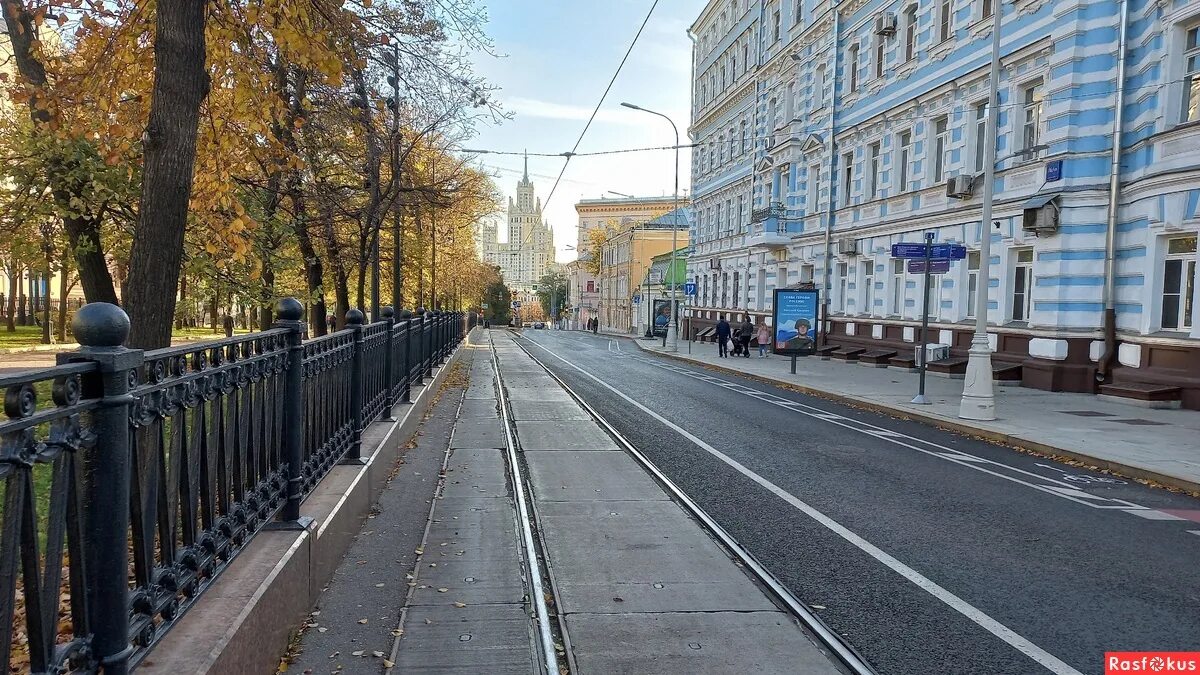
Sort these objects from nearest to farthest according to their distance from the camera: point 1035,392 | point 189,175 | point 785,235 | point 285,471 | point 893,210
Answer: point 285,471, point 189,175, point 1035,392, point 893,210, point 785,235

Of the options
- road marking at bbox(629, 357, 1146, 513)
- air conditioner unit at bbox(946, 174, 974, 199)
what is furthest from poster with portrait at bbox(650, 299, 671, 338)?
road marking at bbox(629, 357, 1146, 513)

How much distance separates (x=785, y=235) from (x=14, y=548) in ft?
110

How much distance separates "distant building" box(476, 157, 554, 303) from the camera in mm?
84312

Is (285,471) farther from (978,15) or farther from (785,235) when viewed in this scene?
(785,235)

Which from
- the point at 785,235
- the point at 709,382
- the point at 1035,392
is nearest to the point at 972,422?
the point at 1035,392

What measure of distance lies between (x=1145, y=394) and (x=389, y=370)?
14.3m

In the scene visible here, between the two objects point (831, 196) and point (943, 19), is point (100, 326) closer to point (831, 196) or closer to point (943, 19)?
point (943, 19)

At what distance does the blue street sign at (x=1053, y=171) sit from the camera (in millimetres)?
17703

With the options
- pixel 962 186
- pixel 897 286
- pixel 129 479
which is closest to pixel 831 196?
pixel 897 286

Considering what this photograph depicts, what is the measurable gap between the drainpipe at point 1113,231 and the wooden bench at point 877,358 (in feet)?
25.7

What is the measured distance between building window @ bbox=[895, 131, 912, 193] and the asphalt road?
49.3 ft

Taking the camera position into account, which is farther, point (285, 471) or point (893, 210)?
point (893, 210)

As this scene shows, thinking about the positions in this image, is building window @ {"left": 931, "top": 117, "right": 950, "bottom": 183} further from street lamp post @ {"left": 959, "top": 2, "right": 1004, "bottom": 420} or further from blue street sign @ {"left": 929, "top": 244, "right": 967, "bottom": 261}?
street lamp post @ {"left": 959, "top": 2, "right": 1004, "bottom": 420}

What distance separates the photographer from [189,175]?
494 centimetres
